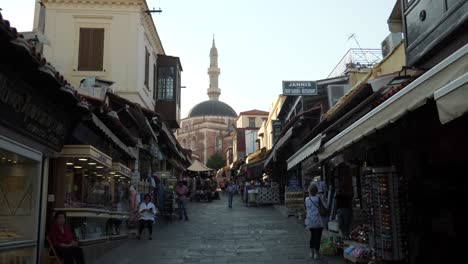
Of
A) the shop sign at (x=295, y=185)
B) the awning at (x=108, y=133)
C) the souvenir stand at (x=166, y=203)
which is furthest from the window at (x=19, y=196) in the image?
the shop sign at (x=295, y=185)

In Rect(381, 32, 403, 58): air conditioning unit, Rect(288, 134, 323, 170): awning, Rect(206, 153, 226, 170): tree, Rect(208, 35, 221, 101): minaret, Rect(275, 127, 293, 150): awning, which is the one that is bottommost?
Rect(288, 134, 323, 170): awning

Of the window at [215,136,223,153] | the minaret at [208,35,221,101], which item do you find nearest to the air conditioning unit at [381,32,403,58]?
the window at [215,136,223,153]

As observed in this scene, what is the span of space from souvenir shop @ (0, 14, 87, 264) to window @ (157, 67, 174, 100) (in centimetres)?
1503

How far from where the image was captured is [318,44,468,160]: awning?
15.6 feet

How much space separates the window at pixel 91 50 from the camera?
19.5m

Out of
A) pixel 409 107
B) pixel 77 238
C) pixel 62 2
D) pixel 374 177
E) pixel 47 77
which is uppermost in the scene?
pixel 62 2

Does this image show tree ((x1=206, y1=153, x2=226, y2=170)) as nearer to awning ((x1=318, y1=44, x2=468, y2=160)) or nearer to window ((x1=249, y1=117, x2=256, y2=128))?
window ((x1=249, y1=117, x2=256, y2=128))

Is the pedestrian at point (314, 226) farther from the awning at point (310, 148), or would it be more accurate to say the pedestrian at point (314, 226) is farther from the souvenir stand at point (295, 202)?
the souvenir stand at point (295, 202)

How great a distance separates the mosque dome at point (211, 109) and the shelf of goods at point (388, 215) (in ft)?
284

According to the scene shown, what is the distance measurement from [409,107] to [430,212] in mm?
2857

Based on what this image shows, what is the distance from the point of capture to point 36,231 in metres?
8.39

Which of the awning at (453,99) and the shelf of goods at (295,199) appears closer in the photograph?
the awning at (453,99)

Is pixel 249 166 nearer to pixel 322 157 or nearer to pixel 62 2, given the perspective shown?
pixel 62 2

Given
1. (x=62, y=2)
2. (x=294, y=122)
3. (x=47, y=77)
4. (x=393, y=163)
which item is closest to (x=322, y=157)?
(x=393, y=163)
